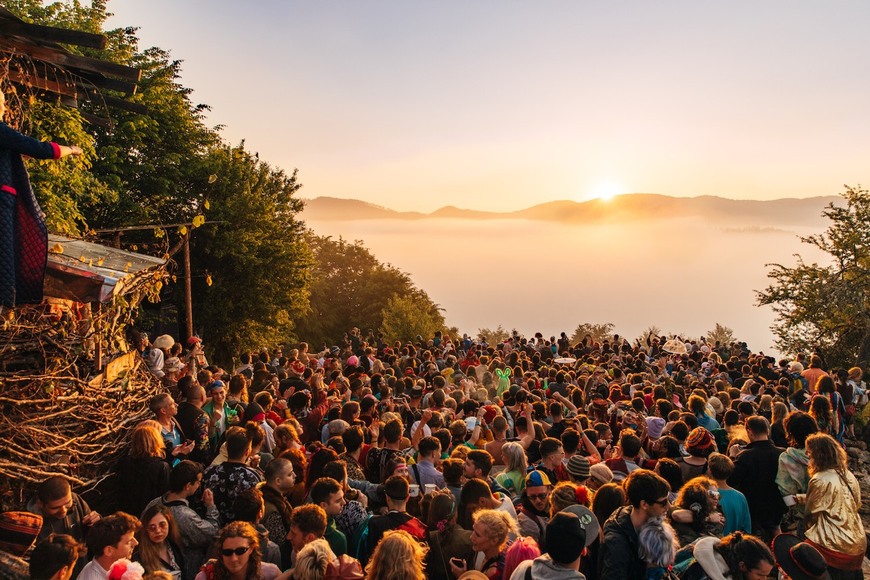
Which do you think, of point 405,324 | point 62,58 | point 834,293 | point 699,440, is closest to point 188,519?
point 62,58

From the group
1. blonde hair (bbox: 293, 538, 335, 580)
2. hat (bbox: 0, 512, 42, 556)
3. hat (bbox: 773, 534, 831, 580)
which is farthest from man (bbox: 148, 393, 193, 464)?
hat (bbox: 773, 534, 831, 580)

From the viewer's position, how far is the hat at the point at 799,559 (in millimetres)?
3848

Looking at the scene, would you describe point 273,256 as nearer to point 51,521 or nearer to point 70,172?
point 70,172

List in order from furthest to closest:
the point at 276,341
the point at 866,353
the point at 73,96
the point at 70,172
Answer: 1. the point at 276,341
2. the point at 866,353
3. the point at 70,172
4. the point at 73,96

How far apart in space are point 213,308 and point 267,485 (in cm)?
2156

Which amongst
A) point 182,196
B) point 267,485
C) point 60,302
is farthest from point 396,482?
point 182,196

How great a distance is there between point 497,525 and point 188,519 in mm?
2285

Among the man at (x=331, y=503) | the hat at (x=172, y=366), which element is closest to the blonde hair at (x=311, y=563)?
the man at (x=331, y=503)

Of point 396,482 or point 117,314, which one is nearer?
point 396,482

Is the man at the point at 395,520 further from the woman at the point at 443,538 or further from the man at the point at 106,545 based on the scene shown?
the man at the point at 106,545

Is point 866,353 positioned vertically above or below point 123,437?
below

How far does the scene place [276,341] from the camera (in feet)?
100

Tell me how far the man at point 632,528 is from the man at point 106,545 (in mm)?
2995

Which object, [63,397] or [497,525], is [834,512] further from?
[63,397]
